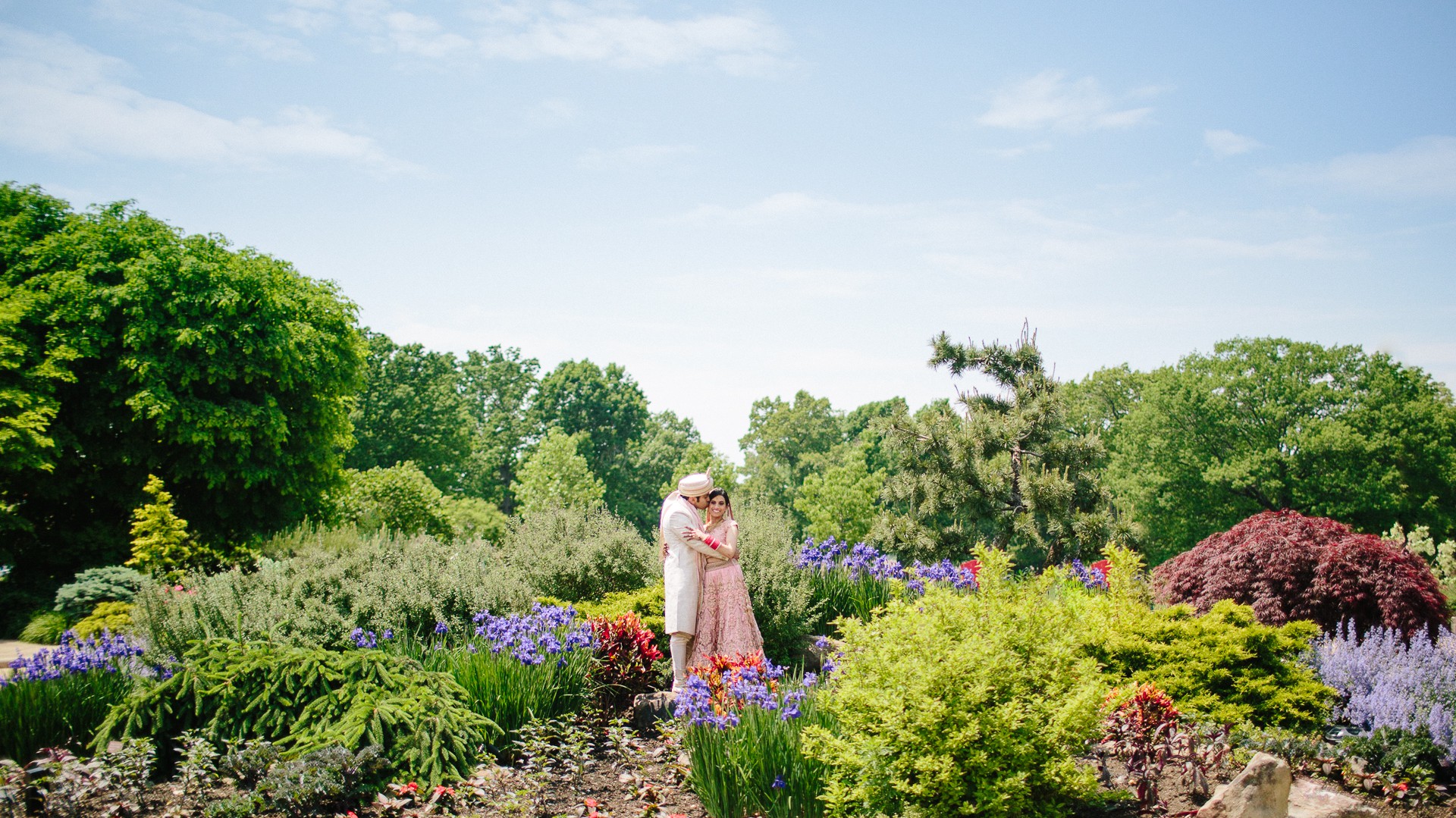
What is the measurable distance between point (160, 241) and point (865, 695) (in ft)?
65.8

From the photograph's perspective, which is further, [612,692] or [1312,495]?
[1312,495]

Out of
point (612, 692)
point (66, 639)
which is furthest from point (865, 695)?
point (66, 639)

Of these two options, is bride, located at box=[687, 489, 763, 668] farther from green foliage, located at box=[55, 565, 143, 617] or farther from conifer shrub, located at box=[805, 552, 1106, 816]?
green foliage, located at box=[55, 565, 143, 617]

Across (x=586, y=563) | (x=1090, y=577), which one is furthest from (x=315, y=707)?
(x=1090, y=577)

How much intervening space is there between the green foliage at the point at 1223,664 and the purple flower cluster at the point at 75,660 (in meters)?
7.40

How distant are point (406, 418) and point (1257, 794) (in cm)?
3680

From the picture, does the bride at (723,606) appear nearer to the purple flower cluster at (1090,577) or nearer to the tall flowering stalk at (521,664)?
the tall flowering stalk at (521,664)

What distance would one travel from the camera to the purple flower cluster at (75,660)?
622 centimetres

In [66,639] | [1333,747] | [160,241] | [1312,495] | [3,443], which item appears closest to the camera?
[1333,747]

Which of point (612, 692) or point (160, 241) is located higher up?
point (160, 241)

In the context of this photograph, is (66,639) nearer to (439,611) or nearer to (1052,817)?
(439,611)

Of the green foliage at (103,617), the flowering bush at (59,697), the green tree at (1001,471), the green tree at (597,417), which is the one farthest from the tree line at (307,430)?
the green tree at (597,417)

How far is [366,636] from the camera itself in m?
6.38

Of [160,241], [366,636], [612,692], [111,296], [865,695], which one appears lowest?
[612,692]
